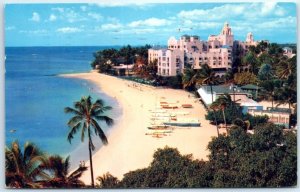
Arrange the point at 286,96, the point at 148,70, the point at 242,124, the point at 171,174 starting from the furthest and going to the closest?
the point at 148,70, the point at 242,124, the point at 286,96, the point at 171,174

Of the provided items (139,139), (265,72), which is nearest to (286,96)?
(265,72)

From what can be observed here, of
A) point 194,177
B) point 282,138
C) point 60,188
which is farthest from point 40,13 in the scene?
point 282,138

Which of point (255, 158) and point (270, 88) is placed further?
point (270, 88)

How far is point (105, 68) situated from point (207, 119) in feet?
3.65

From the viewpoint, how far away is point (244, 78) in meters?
6.19

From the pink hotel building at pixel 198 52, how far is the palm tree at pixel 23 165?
142cm

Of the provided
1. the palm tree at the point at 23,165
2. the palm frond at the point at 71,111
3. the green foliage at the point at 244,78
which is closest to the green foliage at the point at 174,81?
the green foliage at the point at 244,78

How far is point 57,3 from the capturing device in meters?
5.88

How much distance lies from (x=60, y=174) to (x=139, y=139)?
813 mm

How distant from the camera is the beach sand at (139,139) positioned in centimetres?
600

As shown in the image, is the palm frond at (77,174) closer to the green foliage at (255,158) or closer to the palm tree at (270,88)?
the green foliage at (255,158)

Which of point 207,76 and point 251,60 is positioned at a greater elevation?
point 251,60

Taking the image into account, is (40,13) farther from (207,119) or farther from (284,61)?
(284,61)

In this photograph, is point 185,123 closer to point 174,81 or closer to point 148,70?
point 174,81
